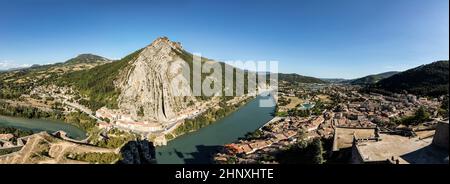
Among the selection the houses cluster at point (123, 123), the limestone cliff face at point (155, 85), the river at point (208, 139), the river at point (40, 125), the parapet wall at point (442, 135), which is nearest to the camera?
the parapet wall at point (442, 135)

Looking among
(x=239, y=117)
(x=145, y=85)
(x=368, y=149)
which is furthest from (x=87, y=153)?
(x=145, y=85)

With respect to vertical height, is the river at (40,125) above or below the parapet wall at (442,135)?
below

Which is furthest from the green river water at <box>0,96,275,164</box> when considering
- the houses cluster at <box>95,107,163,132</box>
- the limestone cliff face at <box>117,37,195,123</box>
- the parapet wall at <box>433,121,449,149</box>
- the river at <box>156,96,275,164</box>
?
the parapet wall at <box>433,121,449,149</box>

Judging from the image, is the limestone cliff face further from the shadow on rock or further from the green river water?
the shadow on rock

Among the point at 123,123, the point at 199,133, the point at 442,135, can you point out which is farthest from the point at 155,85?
the point at 442,135

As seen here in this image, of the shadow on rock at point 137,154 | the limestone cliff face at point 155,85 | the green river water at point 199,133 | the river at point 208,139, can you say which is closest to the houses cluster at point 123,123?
the limestone cliff face at point 155,85

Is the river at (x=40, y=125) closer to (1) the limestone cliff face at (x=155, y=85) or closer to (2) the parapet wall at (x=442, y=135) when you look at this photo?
(1) the limestone cliff face at (x=155, y=85)
